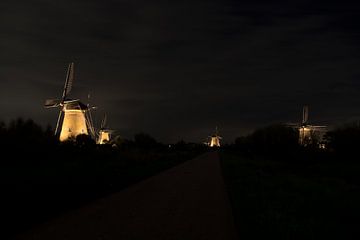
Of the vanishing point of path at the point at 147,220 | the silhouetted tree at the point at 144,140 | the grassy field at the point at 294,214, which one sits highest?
the silhouetted tree at the point at 144,140

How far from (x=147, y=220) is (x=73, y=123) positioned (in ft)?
193

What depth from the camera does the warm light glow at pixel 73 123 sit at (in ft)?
216

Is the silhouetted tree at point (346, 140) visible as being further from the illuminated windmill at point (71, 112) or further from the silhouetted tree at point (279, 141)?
the illuminated windmill at point (71, 112)

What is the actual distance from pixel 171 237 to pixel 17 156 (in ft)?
74.3

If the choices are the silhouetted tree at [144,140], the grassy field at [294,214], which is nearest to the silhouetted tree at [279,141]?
the silhouetted tree at [144,140]

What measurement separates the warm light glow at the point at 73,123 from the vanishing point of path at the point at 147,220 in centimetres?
5136

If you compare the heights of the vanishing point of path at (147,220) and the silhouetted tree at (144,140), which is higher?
the silhouetted tree at (144,140)

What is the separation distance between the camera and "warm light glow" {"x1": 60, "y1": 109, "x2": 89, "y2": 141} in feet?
216

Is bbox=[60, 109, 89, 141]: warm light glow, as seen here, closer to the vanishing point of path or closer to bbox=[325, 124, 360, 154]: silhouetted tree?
bbox=[325, 124, 360, 154]: silhouetted tree

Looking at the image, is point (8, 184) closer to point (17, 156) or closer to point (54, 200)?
point (54, 200)

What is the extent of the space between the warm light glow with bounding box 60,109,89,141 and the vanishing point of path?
5136 cm

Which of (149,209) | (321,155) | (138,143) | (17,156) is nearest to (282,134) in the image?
(321,155)

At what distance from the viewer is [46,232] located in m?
9.41

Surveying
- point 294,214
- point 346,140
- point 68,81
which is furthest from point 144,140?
point 294,214
